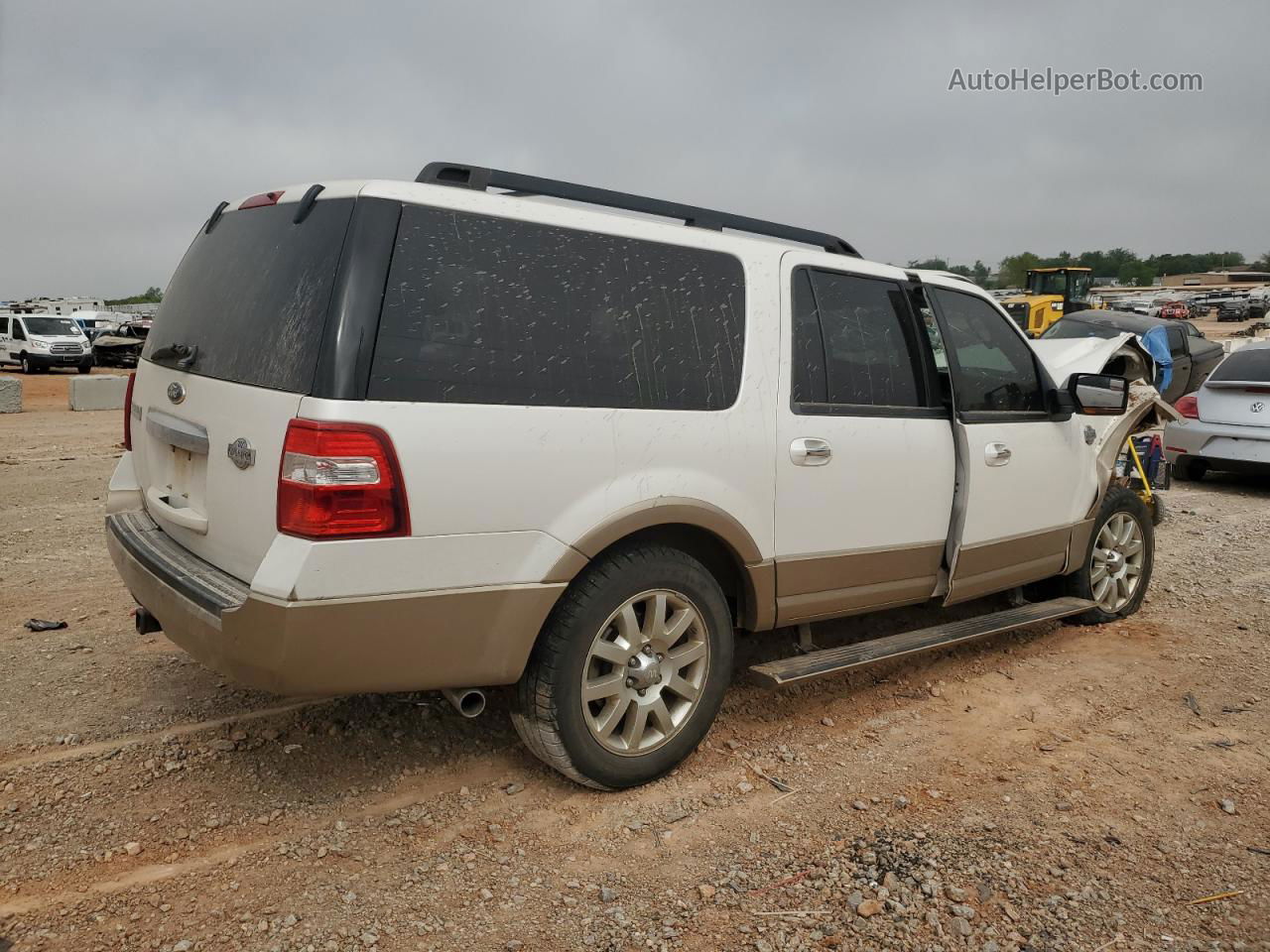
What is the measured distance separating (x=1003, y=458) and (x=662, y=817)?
227 centimetres

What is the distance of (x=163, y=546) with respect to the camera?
3211 millimetres

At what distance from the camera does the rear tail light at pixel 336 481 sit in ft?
8.37

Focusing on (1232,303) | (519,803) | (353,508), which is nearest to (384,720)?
(519,803)

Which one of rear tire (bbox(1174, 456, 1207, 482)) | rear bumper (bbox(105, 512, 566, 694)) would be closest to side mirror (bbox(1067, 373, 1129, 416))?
rear bumper (bbox(105, 512, 566, 694))

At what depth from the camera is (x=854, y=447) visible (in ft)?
12.2

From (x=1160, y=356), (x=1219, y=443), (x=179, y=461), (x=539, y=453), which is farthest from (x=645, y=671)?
(x=1219, y=443)

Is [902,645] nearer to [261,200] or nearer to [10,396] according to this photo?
[261,200]

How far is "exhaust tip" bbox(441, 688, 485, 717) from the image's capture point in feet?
9.66

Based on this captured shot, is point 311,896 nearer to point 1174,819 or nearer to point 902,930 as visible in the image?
point 902,930

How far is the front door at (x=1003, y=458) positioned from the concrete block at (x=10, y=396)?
16.1 m

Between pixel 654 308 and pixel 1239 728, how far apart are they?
9.78 feet

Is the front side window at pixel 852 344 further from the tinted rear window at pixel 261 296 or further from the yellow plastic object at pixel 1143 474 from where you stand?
the yellow plastic object at pixel 1143 474

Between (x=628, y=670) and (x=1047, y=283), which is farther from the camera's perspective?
(x=1047, y=283)

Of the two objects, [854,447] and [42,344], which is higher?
[42,344]
